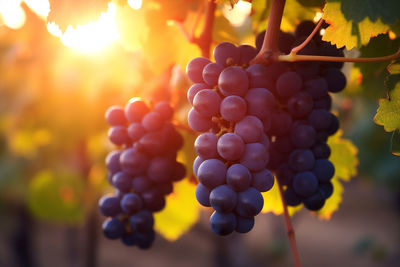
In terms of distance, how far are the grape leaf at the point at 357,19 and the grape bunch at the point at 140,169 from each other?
46 centimetres

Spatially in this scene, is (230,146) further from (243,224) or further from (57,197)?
(57,197)

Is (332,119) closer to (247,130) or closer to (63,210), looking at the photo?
(247,130)

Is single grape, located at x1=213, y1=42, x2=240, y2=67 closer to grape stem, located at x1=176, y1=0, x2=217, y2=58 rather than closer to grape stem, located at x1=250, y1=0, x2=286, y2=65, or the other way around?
grape stem, located at x1=250, y1=0, x2=286, y2=65

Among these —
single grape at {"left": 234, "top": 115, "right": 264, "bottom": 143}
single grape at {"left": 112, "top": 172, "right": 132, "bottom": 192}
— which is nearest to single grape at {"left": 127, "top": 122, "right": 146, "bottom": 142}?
single grape at {"left": 112, "top": 172, "right": 132, "bottom": 192}

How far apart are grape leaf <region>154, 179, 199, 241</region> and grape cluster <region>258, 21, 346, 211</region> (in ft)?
2.42

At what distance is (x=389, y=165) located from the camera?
6223 mm

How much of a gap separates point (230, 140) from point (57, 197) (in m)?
2.84

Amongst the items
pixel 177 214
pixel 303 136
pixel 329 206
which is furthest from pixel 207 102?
pixel 177 214

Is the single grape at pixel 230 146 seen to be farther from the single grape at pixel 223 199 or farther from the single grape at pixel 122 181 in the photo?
the single grape at pixel 122 181

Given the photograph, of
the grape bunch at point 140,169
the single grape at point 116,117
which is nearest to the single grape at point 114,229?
the grape bunch at point 140,169

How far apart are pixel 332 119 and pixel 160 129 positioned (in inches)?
17.2

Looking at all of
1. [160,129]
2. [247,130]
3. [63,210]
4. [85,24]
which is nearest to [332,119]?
[247,130]

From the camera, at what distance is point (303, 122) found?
0.84m

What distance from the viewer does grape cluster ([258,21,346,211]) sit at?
0.80 meters
